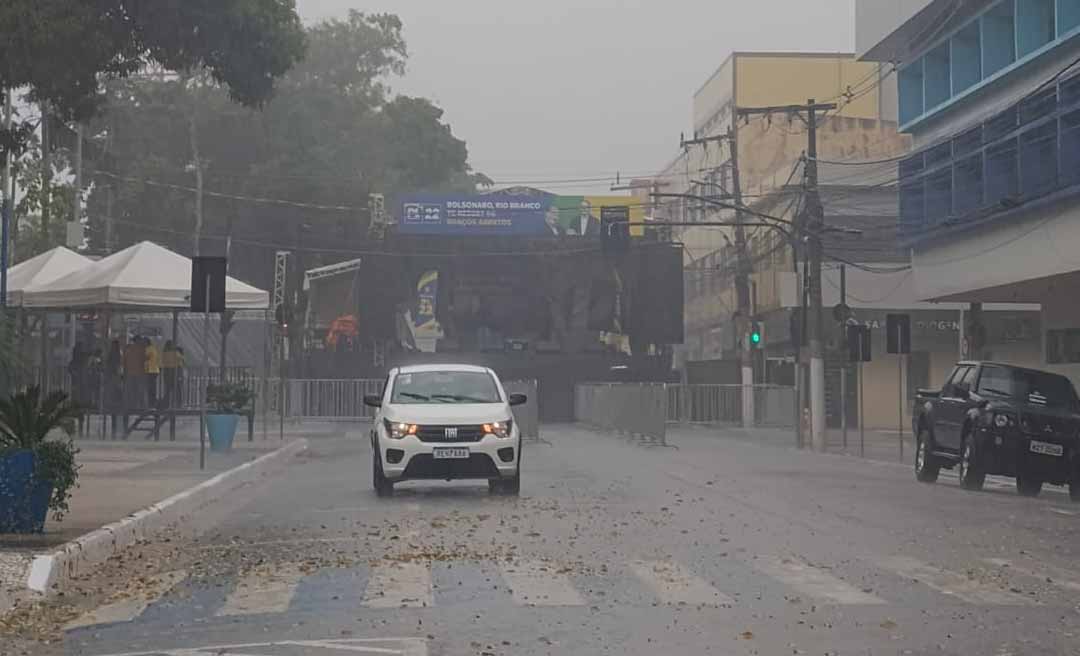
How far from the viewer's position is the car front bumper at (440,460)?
18672mm

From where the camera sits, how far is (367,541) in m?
14.1

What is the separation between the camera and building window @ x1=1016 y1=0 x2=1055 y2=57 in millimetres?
30344

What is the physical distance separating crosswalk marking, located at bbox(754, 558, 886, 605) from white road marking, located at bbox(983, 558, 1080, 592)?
5.33 feet

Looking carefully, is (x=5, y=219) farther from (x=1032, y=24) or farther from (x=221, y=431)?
(x=1032, y=24)

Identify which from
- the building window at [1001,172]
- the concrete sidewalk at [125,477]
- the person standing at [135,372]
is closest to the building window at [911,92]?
the building window at [1001,172]

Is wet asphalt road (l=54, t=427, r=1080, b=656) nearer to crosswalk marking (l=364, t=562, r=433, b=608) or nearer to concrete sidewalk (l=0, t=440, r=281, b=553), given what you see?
crosswalk marking (l=364, t=562, r=433, b=608)

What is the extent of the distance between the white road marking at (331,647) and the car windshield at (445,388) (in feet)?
35.0

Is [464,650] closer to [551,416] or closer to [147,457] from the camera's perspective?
[147,457]

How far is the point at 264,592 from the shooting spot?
1099 centimetres

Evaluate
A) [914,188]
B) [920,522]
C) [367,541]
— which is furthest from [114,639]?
[914,188]

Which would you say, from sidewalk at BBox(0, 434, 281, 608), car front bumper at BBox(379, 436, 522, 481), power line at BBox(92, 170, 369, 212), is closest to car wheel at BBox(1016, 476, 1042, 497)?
car front bumper at BBox(379, 436, 522, 481)

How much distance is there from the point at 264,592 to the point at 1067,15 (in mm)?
22266

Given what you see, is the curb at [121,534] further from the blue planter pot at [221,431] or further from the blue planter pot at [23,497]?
the blue planter pot at [221,431]

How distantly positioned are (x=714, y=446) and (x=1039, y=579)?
25.6 metres
